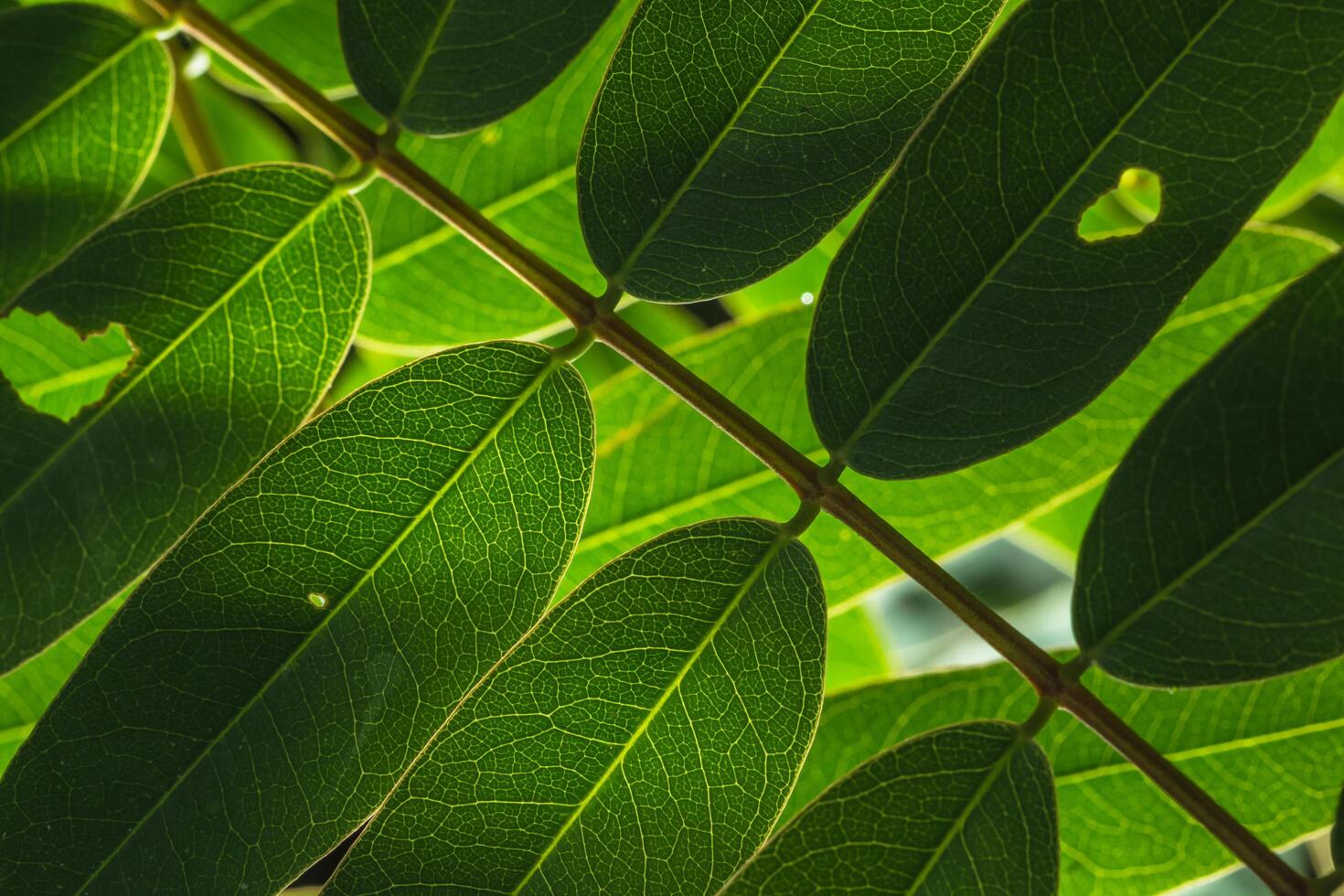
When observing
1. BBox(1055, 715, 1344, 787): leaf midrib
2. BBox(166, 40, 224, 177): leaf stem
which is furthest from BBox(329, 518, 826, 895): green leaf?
BBox(166, 40, 224, 177): leaf stem

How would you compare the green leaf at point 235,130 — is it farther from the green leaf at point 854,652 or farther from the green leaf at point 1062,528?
the green leaf at point 1062,528

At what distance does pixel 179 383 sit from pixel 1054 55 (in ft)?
3.54

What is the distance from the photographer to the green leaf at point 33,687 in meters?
1.80

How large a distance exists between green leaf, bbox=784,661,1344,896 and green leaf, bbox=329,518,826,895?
0.41m

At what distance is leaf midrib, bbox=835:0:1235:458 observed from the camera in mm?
1137

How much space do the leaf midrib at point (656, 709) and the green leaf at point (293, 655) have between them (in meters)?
0.18

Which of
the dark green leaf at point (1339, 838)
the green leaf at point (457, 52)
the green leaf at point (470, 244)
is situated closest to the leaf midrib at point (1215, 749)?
the dark green leaf at point (1339, 838)

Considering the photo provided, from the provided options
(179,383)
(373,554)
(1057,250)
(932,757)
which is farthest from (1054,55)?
(179,383)

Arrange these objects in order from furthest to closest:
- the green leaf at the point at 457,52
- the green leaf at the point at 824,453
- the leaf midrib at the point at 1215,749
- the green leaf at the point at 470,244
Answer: the green leaf at the point at 470,244 → the green leaf at the point at 824,453 → the leaf midrib at the point at 1215,749 → the green leaf at the point at 457,52

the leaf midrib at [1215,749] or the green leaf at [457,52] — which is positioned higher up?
the green leaf at [457,52]

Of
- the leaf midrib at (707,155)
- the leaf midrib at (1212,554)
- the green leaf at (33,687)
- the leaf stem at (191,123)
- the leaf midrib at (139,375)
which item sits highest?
the leaf stem at (191,123)

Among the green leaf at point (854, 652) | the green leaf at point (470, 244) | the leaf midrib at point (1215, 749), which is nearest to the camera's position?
the leaf midrib at point (1215, 749)

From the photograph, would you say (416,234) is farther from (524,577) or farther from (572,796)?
(572,796)

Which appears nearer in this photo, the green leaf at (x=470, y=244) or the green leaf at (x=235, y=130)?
the green leaf at (x=470, y=244)
